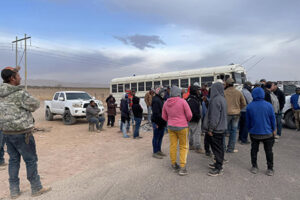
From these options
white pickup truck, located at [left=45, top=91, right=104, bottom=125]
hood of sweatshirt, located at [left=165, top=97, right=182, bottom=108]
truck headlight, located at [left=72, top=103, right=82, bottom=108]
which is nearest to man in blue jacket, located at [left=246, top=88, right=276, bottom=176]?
hood of sweatshirt, located at [left=165, top=97, right=182, bottom=108]

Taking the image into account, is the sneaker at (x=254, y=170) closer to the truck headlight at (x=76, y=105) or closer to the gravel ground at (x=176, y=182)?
the gravel ground at (x=176, y=182)

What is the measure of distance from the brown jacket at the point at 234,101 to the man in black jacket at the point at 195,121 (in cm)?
84

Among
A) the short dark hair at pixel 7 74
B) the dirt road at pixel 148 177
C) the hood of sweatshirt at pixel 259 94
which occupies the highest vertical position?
the short dark hair at pixel 7 74

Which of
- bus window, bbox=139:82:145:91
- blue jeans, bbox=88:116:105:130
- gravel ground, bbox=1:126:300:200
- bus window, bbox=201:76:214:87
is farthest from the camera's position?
bus window, bbox=139:82:145:91

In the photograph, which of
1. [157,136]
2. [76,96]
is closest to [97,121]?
[76,96]

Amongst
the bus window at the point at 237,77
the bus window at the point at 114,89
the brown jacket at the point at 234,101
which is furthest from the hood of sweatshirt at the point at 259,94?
the bus window at the point at 114,89

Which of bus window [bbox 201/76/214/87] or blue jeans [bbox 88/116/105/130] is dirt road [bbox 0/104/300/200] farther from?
bus window [bbox 201/76/214/87]

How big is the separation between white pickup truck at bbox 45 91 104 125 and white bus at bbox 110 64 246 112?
304 cm

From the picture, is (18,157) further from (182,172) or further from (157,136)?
(157,136)

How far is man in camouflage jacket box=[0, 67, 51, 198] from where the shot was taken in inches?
128

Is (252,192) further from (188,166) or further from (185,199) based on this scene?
(188,166)

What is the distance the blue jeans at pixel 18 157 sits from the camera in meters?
3.32

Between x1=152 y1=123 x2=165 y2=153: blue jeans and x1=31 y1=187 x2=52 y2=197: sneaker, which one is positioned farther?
x1=152 y1=123 x2=165 y2=153: blue jeans

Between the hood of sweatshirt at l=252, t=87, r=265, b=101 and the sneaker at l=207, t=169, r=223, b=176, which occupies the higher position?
the hood of sweatshirt at l=252, t=87, r=265, b=101
